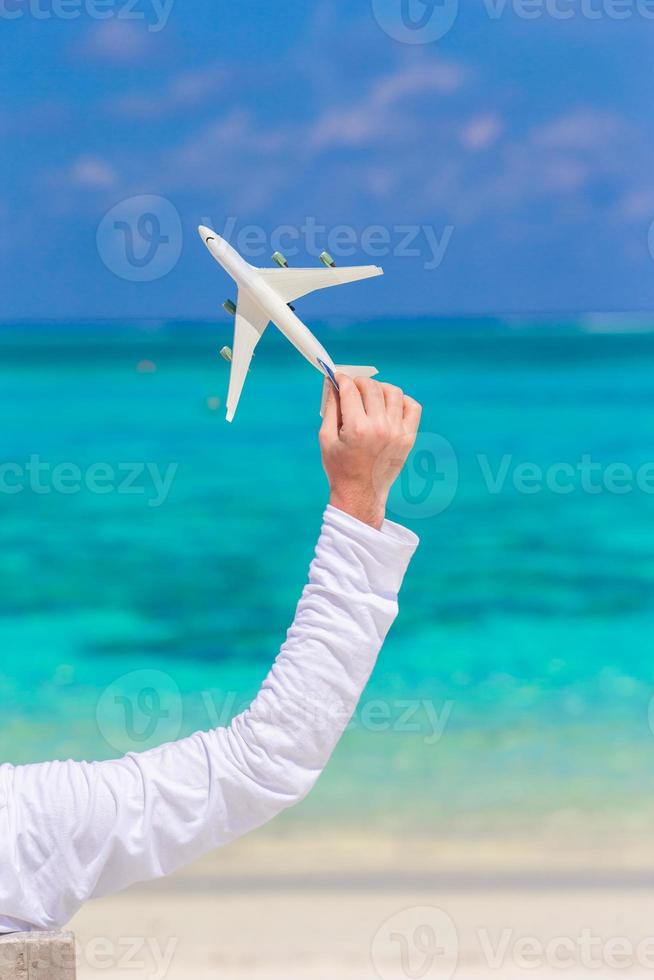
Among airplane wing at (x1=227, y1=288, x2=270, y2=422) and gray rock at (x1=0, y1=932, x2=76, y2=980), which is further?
airplane wing at (x1=227, y1=288, x2=270, y2=422)

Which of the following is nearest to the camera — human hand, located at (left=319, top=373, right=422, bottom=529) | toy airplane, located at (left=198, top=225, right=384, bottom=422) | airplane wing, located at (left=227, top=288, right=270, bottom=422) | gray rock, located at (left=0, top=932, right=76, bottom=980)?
gray rock, located at (left=0, top=932, right=76, bottom=980)

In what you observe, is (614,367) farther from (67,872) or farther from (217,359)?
(67,872)

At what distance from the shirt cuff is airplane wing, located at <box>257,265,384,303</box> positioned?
8.59 ft

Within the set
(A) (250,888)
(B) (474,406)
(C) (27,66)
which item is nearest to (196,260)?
(C) (27,66)

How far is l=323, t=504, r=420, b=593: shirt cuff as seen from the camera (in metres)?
1.12

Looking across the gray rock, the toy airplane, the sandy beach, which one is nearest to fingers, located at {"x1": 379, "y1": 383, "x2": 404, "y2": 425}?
the gray rock

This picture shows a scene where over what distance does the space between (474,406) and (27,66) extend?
225 inches

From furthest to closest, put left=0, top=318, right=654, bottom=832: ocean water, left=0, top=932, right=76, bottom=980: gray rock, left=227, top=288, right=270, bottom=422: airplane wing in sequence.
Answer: left=0, top=318, right=654, bottom=832: ocean water < left=227, top=288, right=270, bottom=422: airplane wing < left=0, top=932, right=76, bottom=980: gray rock

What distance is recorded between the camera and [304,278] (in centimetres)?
380

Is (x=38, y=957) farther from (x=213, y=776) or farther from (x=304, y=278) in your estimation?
(x=304, y=278)

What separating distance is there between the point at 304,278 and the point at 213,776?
9.20 feet

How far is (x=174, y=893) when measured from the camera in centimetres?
462

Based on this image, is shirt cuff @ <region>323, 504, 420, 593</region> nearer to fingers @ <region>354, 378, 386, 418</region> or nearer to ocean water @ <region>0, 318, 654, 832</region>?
fingers @ <region>354, 378, 386, 418</region>

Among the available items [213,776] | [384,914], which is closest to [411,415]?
[213,776]
